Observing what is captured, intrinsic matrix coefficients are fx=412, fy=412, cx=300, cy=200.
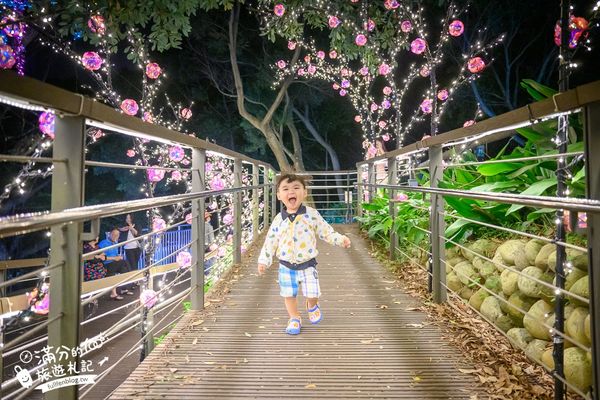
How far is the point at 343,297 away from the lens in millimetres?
3969

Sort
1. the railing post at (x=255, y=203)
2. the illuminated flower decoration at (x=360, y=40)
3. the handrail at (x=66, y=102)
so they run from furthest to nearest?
the illuminated flower decoration at (x=360, y=40)
the railing post at (x=255, y=203)
the handrail at (x=66, y=102)

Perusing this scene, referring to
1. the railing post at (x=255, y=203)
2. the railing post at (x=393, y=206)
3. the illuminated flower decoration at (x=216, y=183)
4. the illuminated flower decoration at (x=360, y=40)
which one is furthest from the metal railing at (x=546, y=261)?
the illuminated flower decoration at (x=216, y=183)

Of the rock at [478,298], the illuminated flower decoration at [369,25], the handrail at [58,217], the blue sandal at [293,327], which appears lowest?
the blue sandal at [293,327]

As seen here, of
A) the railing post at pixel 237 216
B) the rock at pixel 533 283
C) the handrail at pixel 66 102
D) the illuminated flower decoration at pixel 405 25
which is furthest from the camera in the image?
the illuminated flower decoration at pixel 405 25

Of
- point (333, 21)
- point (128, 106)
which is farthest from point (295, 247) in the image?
point (128, 106)

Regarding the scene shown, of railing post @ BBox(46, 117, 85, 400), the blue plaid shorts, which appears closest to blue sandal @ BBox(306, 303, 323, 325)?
the blue plaid shorts

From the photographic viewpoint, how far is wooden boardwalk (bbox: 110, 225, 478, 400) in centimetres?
225

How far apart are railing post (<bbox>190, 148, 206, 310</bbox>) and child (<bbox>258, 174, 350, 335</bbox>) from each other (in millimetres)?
621

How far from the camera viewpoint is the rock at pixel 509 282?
9.56 ft

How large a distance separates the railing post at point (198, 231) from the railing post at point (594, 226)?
8.85 ft

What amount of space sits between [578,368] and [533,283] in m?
0.64

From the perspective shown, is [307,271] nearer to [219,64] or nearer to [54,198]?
[54,198]

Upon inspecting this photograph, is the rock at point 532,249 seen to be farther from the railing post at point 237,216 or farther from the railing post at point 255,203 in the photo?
the railing post at point 255,203

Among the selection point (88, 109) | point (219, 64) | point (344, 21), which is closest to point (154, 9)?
point (344, 21)
